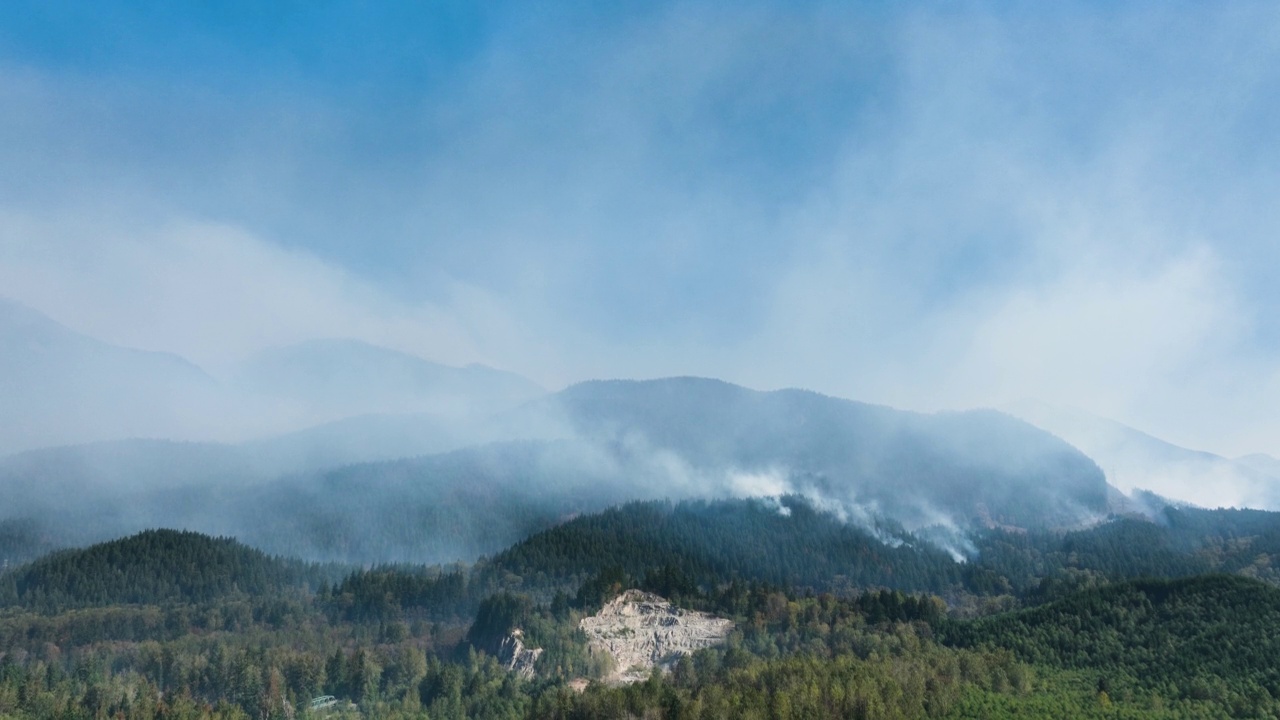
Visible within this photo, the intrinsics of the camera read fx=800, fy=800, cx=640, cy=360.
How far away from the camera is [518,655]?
12725 centimetres

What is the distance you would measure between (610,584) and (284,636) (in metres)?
61.3

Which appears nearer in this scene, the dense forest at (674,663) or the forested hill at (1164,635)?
the dense forest at (674,663)

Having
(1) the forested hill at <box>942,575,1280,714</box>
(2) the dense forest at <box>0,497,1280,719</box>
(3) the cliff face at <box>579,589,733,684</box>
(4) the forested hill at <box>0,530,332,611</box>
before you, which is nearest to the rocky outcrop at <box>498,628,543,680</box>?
(2) the dense forest at <box>0,497,1280,719</box>

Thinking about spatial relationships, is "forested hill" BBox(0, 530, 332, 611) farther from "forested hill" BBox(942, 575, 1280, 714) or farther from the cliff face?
"forested hill" BBox(942, 575, 1280, 714)

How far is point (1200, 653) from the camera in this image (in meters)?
103

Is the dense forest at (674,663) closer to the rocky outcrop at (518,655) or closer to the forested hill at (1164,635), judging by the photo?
the forested hill at (1164,635)

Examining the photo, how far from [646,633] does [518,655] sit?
21908 millimetres

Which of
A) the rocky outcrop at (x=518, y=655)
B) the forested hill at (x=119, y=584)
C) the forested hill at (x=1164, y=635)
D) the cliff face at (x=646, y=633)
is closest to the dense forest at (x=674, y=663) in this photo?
the forested hill at (x=1164, y=635)

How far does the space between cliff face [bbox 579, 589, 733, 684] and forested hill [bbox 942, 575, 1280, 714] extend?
1539 inches

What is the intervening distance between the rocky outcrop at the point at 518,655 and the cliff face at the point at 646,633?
10.2 m

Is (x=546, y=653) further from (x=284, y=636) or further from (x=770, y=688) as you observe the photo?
(x=284, y=636)

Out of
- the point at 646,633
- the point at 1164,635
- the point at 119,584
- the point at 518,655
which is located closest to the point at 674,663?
the point at 646,633

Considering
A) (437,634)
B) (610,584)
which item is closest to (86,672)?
(437,634)

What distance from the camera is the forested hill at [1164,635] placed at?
95919 millimetres
